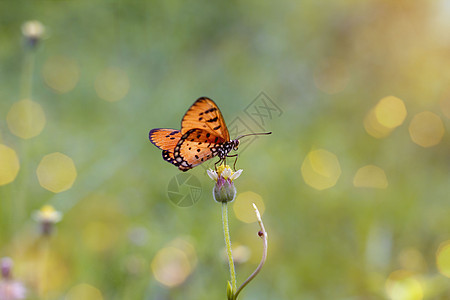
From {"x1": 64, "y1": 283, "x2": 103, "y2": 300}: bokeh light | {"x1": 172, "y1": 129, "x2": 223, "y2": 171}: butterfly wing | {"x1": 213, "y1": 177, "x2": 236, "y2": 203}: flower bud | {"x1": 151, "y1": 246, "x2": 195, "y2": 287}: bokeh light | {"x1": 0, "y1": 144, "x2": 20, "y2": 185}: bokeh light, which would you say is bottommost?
{"x1": 64, "y1": 283, "x2": 103, "y2": 300}: bokeh light

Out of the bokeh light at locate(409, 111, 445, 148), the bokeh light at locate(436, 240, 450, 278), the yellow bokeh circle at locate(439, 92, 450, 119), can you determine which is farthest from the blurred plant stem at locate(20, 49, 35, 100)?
the bokeh light at locate(436, 240, 450, 278)

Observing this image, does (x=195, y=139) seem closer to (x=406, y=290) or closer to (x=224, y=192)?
(x=224, y=192)

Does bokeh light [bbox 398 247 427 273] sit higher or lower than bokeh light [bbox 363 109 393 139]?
lower

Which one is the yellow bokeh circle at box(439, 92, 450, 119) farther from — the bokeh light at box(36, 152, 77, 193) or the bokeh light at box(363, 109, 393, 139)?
the bokeh light at box(36, 152, 77, 193)

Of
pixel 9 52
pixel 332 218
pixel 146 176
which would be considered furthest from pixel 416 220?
pixel 9 52

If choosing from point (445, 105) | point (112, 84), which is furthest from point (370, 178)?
point (112, 84)

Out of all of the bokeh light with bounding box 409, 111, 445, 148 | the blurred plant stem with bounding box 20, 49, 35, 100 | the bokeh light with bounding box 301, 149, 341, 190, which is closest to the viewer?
the bokeh light with bounding box 301, 149, 341, 190

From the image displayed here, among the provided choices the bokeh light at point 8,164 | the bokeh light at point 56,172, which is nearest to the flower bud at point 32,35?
the bokeh light at point 56,172
